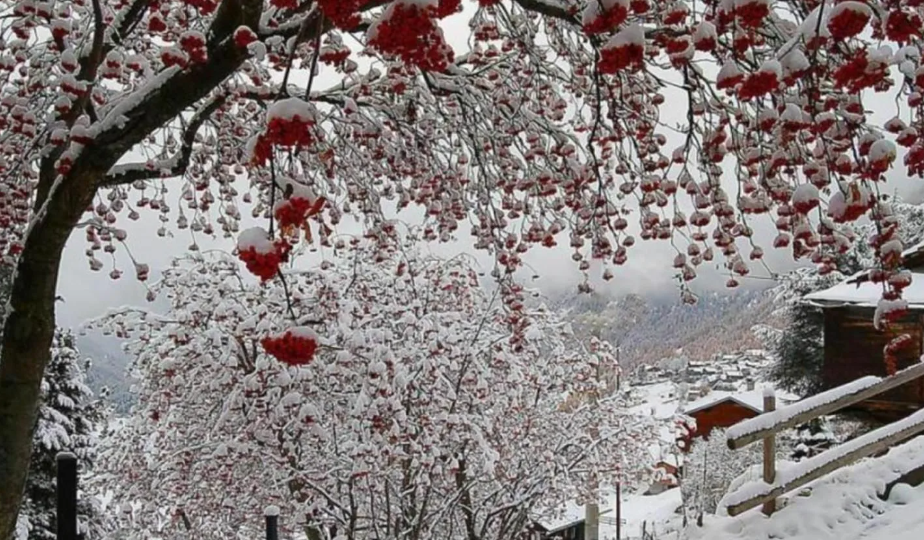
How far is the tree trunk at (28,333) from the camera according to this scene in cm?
338

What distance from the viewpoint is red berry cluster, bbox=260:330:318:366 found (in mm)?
1582

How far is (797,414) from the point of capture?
5.43m

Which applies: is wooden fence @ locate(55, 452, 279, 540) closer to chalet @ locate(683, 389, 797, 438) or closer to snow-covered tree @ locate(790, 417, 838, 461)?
snow-covered tree @ locate(790, 417, 838, 461)

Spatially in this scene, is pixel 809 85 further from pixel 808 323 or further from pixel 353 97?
pixel 808 323

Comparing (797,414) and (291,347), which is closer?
(291,347)

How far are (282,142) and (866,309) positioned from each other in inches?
538

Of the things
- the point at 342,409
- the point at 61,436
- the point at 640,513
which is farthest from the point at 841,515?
the point at 640,513

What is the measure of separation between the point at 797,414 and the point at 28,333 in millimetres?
4768

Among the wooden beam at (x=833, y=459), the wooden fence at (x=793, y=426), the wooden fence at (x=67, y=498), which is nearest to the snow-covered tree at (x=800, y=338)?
the wooden beam at (x=833, y=459)

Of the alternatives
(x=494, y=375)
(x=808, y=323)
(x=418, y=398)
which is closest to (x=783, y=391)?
(x=808, y=323)

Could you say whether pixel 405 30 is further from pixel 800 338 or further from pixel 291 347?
pixel 800 338

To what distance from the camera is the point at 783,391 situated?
1816 centimetres

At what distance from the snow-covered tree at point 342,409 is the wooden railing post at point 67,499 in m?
3.61

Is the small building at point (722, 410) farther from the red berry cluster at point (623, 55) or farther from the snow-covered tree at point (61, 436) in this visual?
the red berry cluster at point (623, 55)
